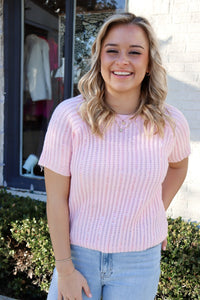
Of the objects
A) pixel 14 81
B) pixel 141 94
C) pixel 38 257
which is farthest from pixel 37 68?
pixel 141 94

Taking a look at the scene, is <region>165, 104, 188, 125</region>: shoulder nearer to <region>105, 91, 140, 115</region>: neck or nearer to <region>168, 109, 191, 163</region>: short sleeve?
<region>168, 109, 191, 163</region>: short sleeve

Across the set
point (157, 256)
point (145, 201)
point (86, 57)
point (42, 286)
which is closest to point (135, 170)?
point (145, 201)

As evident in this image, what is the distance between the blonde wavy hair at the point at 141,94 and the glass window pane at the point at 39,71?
289 centimetres

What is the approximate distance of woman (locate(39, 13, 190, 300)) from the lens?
126cm

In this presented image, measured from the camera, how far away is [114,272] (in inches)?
49.9

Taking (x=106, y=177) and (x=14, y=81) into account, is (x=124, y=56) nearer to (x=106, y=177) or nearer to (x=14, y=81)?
(x=106, y=177)

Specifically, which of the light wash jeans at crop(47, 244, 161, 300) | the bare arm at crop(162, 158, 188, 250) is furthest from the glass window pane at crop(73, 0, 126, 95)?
the light wash jeans at crop(47, 244, 161, 300)

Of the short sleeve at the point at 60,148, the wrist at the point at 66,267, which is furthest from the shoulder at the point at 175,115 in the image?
the wrist at the point at 66,267

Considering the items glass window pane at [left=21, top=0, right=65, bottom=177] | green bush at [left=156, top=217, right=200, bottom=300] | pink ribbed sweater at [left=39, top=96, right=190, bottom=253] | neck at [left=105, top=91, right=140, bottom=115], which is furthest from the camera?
glass window pane at [left=21, top=0, right=65, bottom=177]

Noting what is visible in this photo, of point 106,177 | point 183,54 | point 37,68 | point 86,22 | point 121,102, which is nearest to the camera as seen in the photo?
point 106,177

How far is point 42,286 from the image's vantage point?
2.74 m

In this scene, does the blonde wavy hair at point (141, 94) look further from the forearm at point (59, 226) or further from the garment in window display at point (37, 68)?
the garment in window display at point (37, 68)

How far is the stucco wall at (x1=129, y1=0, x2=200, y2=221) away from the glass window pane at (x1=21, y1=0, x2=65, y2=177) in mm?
1445

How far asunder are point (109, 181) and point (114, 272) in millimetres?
370
